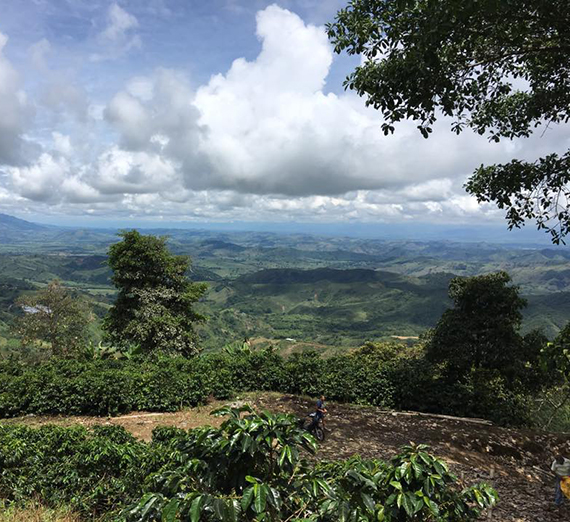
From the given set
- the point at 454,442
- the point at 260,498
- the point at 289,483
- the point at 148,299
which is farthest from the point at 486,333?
the point at 148,299

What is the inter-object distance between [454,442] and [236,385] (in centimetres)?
756

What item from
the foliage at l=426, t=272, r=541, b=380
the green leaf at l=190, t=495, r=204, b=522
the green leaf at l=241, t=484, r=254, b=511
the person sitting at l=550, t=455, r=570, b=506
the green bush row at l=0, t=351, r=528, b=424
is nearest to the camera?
the green leaf at l=190, t=495, r=204, b=522

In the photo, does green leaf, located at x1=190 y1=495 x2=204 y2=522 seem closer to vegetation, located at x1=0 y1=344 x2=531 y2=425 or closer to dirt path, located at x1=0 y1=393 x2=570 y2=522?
dirt path, located at x1=0 y1=393 x2=570 y2=522

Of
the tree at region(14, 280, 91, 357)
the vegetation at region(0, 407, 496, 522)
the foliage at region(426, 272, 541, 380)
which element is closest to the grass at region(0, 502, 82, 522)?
the vegetation at region(0, 407, 496, 522)

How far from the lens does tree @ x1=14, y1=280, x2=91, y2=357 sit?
2859 cm

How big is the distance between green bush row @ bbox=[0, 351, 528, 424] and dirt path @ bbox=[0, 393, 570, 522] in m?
0.49

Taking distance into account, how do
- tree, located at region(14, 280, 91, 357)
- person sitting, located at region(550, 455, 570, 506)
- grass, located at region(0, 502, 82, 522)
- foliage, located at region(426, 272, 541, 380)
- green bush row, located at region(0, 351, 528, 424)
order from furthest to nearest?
tree, located at region(14, 280, 91, 357) < foliage, located at region(426, 272, 541, 380) < green bush row, located at region(0, 351, 528, 424) < person sitting, located at region(550, 455, 570, 506) < grass, located at region(0, 502, 82, 522)

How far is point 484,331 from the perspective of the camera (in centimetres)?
1434

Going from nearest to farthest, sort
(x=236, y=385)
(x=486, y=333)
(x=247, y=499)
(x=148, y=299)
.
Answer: (x=247, y=499), (x=236, y=385), (x=486, y=333), (x=148, y=299)

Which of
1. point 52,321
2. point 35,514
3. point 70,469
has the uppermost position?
point 35,514

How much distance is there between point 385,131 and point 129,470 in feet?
25.2

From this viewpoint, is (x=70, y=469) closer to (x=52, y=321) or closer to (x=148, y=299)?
(x=148, y=299)

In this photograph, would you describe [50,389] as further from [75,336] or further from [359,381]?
[75,336]

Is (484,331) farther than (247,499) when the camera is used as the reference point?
Yes
